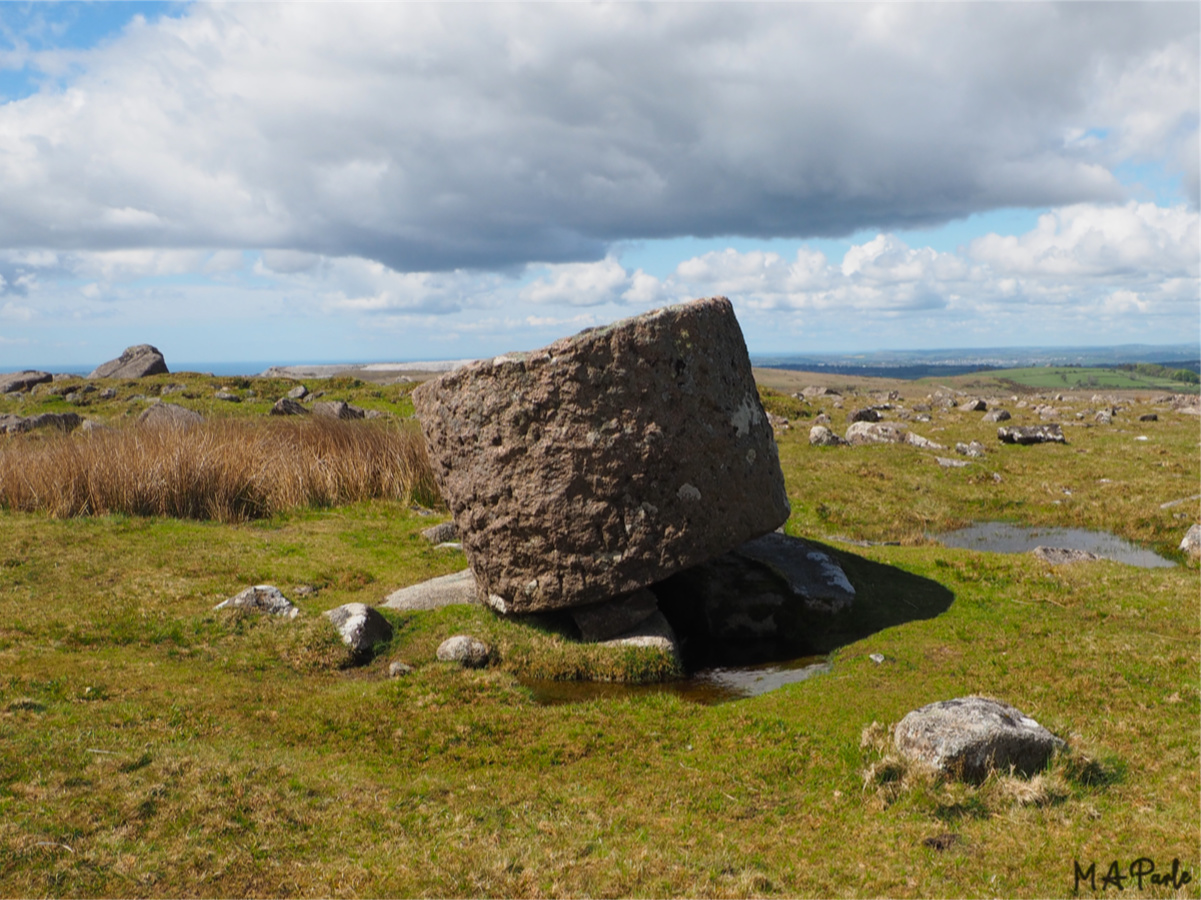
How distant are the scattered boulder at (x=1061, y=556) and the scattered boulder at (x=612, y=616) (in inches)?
389

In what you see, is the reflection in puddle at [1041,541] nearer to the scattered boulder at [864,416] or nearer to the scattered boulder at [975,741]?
the scattered boulder at [975,741]

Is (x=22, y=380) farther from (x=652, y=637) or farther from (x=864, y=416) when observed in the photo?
(x=652, y=637)

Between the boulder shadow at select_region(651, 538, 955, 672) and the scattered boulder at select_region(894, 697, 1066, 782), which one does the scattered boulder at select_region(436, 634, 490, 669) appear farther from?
the scattered boulder at select_region(894, 697, 1066, 782)

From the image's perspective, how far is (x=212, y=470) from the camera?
21.8 metres

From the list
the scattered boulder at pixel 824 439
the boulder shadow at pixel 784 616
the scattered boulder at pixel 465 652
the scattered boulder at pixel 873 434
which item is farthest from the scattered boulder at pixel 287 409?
the scattered boulder at pixel 465 652

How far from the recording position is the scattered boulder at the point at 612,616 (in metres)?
13.5

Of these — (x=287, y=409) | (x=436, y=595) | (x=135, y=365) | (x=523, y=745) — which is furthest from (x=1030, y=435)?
(x=135, y=365)

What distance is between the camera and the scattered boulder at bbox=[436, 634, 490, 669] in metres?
12.6

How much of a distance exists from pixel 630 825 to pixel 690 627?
7288mm

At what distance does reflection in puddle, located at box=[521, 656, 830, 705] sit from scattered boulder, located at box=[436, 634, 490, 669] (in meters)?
0.84

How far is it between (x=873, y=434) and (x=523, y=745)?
100ft

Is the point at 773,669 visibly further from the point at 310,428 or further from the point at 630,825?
the point at 310,428

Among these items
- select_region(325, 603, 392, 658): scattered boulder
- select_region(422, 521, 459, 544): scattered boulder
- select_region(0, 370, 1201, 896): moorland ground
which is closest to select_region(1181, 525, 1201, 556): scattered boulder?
select_region(0, 370, 1201, 896): moorland ground

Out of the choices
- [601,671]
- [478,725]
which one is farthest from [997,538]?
[478,725]
